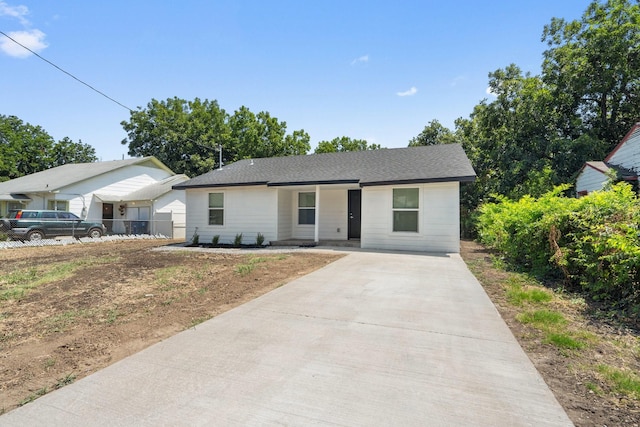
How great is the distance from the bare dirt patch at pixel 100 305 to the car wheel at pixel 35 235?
827 cm

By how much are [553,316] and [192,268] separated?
24.1ft

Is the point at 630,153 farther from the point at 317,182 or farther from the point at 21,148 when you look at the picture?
the point at 21,148

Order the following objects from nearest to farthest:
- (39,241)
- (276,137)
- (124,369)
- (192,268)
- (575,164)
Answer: (124,369), (192,268), (39,241), (575,164), (276,137)

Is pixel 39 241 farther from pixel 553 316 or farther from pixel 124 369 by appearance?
pixel 553 316

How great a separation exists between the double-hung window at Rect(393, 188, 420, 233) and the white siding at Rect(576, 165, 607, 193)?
764cm

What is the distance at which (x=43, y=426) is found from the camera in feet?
6.91

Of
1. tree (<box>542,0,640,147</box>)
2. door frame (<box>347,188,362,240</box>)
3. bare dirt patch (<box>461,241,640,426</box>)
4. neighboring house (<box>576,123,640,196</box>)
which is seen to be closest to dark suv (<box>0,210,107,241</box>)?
door frame (<box>347,188,362,240</box>)

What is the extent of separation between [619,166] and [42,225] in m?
26.2

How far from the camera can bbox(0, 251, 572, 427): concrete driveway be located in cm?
220

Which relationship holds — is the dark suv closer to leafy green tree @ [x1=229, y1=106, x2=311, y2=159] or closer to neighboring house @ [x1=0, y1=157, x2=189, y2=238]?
neighboring house @ [x1=0, y1=157, x2=189, y2=238]

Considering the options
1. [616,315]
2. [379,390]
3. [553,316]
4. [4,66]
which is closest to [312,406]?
[379,390]

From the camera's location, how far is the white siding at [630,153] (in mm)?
11680

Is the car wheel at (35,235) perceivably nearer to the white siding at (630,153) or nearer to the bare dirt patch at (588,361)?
the bare dirt patch at (588,361)

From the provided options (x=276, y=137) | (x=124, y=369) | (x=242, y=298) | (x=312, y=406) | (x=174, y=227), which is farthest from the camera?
(x=276, y=137)
